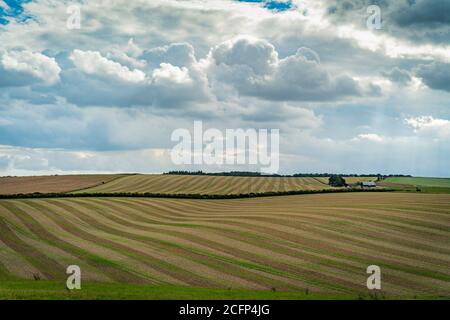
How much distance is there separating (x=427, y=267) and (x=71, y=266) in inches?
1009

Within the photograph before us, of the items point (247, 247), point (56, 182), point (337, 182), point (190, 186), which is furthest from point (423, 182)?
point (247, 247)

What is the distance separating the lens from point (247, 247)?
122ft

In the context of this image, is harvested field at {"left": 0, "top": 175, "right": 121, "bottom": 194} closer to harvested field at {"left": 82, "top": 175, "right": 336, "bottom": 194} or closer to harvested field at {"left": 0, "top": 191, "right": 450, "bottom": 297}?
harvested field at {"left": 82, "top": 175, "right": 336, "bottom": 194}

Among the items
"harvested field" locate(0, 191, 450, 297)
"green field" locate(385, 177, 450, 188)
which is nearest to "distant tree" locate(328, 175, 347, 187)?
"green field" locate(385, 177, 450, 188)

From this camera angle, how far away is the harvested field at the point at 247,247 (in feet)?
93.0

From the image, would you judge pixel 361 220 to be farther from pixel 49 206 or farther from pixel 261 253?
pixel 49 206

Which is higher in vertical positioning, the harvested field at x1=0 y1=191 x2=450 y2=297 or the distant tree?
the distant tree

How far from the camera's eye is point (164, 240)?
4072cm

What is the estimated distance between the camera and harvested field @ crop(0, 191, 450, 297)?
28344mm

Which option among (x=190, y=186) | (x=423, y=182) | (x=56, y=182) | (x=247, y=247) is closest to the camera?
(x=247, y=247)

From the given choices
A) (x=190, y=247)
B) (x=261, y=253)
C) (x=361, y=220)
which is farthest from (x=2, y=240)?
(x=361, y=220)

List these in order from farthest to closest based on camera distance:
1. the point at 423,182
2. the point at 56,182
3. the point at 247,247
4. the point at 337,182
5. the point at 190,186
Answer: the point at 423,182
the point at 337,182
the point at 56,182
the point at 190,186
the point at 247,247

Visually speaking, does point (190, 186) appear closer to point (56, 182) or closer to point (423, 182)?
point (56, 182)

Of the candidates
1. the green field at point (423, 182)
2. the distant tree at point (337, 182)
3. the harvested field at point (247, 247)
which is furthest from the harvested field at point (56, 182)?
the green field at point (423, 182)
